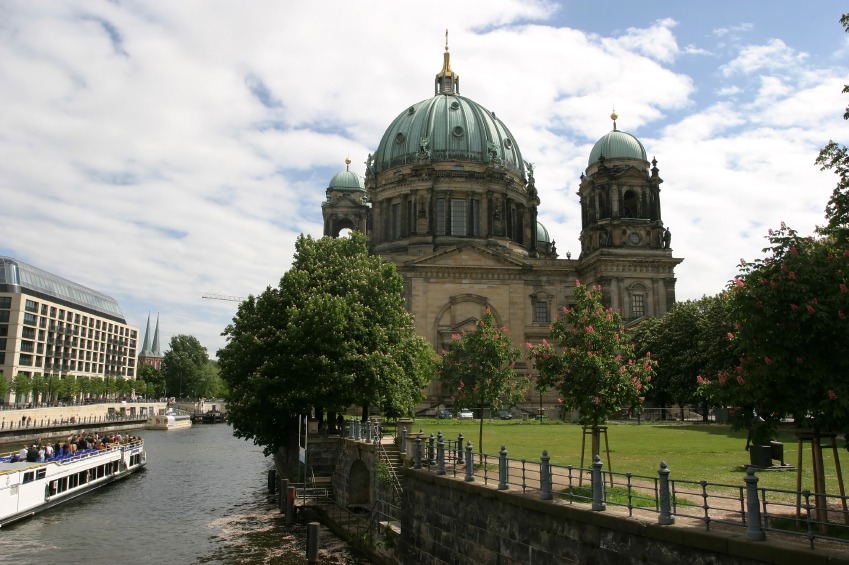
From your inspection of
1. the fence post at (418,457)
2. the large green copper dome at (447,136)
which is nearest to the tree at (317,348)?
the fence post at (418,457)

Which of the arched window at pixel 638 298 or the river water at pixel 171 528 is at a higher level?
the arched window at pixel 638 298

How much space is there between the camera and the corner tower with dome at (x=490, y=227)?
70812 millimetres

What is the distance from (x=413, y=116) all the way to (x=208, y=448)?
44.7 meters

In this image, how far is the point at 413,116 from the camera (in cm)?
8575

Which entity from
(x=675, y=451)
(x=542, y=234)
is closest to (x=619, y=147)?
(x=542, y=234)

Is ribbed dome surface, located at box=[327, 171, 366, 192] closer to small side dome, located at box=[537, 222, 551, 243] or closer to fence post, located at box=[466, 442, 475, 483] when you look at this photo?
small side dome, located at box=[537, 222, 551, 243]

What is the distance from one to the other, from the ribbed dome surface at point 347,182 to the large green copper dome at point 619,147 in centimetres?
3638

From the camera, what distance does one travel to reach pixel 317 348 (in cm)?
3472

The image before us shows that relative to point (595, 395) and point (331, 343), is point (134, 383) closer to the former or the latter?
point (331, 343)

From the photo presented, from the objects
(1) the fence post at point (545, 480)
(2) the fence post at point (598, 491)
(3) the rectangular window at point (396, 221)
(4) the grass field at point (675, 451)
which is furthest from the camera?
(3) the rectangular window at point (396, 221)

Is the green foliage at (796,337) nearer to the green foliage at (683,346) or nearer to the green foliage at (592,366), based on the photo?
the green foliage at (592,366)

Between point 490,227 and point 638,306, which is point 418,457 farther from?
point 490,227

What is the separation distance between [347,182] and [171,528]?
73.1 m

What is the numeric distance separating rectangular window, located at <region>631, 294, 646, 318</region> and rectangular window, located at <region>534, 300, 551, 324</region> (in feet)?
Result: 30.2
